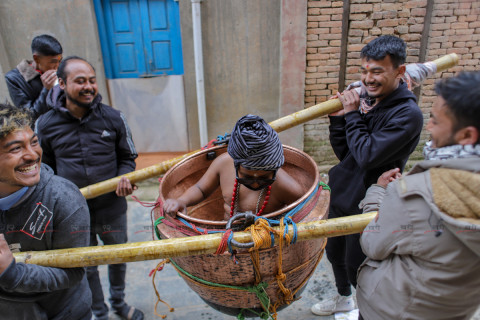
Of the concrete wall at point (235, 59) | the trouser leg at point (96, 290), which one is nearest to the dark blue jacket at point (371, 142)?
the trouser leg at point (96, 290)

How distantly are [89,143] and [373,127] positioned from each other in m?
1.96

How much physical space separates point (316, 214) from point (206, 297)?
2.46 ft

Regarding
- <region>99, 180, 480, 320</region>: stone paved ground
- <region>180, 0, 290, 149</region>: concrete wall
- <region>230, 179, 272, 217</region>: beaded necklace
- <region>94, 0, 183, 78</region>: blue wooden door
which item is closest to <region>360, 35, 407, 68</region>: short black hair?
<region>230, 179, 272, 217</region>: beaded necklace

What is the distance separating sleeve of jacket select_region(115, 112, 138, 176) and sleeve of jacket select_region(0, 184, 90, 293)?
92cm

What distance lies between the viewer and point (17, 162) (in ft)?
4.70

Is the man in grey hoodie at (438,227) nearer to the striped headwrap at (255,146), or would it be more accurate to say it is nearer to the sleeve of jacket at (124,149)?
the striped headwrap at (255,146)

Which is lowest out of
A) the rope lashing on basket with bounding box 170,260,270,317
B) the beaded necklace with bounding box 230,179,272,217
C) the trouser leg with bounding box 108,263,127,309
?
the trouser leg with bounding box 108,263,127,309

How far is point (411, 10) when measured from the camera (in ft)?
14.8

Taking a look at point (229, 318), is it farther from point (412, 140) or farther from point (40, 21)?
point (40, 21)

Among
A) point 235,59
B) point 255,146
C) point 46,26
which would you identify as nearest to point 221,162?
point 255,146

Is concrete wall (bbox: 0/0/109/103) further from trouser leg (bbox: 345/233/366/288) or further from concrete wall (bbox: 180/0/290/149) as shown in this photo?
trouser leg (bbox: 345/233/366/288)

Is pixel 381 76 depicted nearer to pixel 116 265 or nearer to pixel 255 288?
pixel 255 288

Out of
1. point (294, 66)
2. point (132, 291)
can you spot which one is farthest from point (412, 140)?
point (294, 66)

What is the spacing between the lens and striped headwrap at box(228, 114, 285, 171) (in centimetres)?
174
